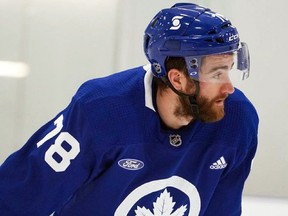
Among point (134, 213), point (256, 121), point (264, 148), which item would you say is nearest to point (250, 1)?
point (264, 148)

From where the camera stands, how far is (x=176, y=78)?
127 centimetres

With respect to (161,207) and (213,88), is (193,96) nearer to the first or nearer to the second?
(213,88)

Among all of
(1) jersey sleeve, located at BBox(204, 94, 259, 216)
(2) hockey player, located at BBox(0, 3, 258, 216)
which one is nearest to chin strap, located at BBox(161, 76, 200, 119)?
(2) hockey player, located at BBox(0, 3, 258, 216)

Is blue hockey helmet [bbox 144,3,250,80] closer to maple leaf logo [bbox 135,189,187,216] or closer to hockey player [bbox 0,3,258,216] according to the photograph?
hockey player [bbox 0,3,258,216]

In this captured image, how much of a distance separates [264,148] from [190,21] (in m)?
1.86

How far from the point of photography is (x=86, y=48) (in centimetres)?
285

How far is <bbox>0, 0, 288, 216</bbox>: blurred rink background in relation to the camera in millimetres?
2836

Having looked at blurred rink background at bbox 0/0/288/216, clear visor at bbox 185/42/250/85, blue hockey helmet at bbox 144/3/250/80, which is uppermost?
blue hockey helmet at bbox 144/3/250/80

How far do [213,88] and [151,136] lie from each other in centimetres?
19

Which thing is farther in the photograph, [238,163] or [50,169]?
[238,163]

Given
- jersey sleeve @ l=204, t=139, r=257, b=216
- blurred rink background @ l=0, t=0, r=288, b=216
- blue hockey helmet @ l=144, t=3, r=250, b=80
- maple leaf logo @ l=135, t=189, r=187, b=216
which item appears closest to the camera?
blue hockey helmet @ l=144, t=3, r=250, b=80

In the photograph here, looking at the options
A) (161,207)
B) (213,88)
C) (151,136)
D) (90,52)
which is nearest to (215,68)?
(213,88)

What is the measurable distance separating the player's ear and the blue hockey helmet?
0.02 metres

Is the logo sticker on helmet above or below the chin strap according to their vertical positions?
above
